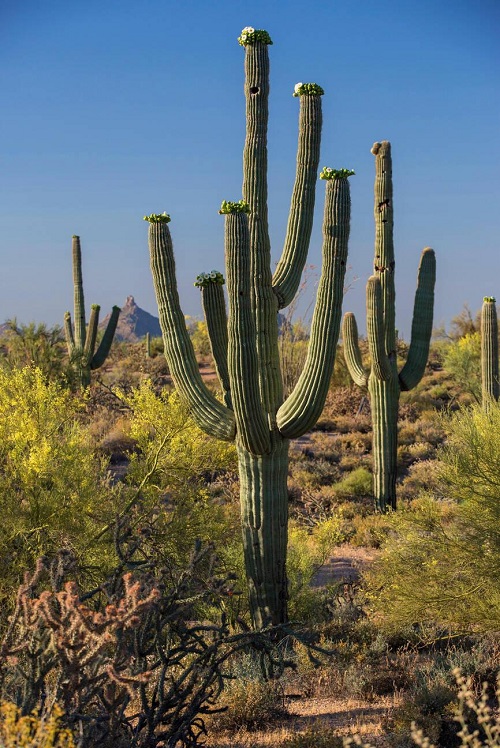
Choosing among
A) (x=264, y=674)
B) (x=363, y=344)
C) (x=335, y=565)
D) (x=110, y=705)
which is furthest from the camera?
(x=363, y=344)

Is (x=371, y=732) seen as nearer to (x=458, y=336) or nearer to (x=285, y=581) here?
(x=285, y=581)

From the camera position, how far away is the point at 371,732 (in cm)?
741

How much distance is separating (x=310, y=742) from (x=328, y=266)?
504 centimetres

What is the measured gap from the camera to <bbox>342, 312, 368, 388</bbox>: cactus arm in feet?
55.5

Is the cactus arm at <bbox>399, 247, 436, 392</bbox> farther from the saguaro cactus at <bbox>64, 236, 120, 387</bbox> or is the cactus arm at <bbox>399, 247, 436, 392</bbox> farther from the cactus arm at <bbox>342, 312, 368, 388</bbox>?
the saguaro cactus at <bbox>64, 236, 120, 387</bbox>

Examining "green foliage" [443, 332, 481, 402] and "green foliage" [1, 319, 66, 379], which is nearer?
"green foliage" [1, 319, 66, 379]

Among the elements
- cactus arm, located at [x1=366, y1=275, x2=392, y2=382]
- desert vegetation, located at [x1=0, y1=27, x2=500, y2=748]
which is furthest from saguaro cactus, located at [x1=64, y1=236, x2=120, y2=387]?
desert vegetation, located at [x1=0, y1=27, x2=500, y2=748]

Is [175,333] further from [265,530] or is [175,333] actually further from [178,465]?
[265,530]

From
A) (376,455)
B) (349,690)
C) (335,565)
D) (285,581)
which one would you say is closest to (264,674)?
(349,690)

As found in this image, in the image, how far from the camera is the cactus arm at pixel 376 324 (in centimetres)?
1532

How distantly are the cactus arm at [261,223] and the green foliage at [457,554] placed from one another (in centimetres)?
215

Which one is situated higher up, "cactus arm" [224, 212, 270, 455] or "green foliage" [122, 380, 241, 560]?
"cactus arm" [224, 212, 270, 455]

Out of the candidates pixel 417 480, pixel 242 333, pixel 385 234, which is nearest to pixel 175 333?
pixel 242 333

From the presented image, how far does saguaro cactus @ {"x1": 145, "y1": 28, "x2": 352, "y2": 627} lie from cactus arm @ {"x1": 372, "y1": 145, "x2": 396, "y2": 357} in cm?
544
